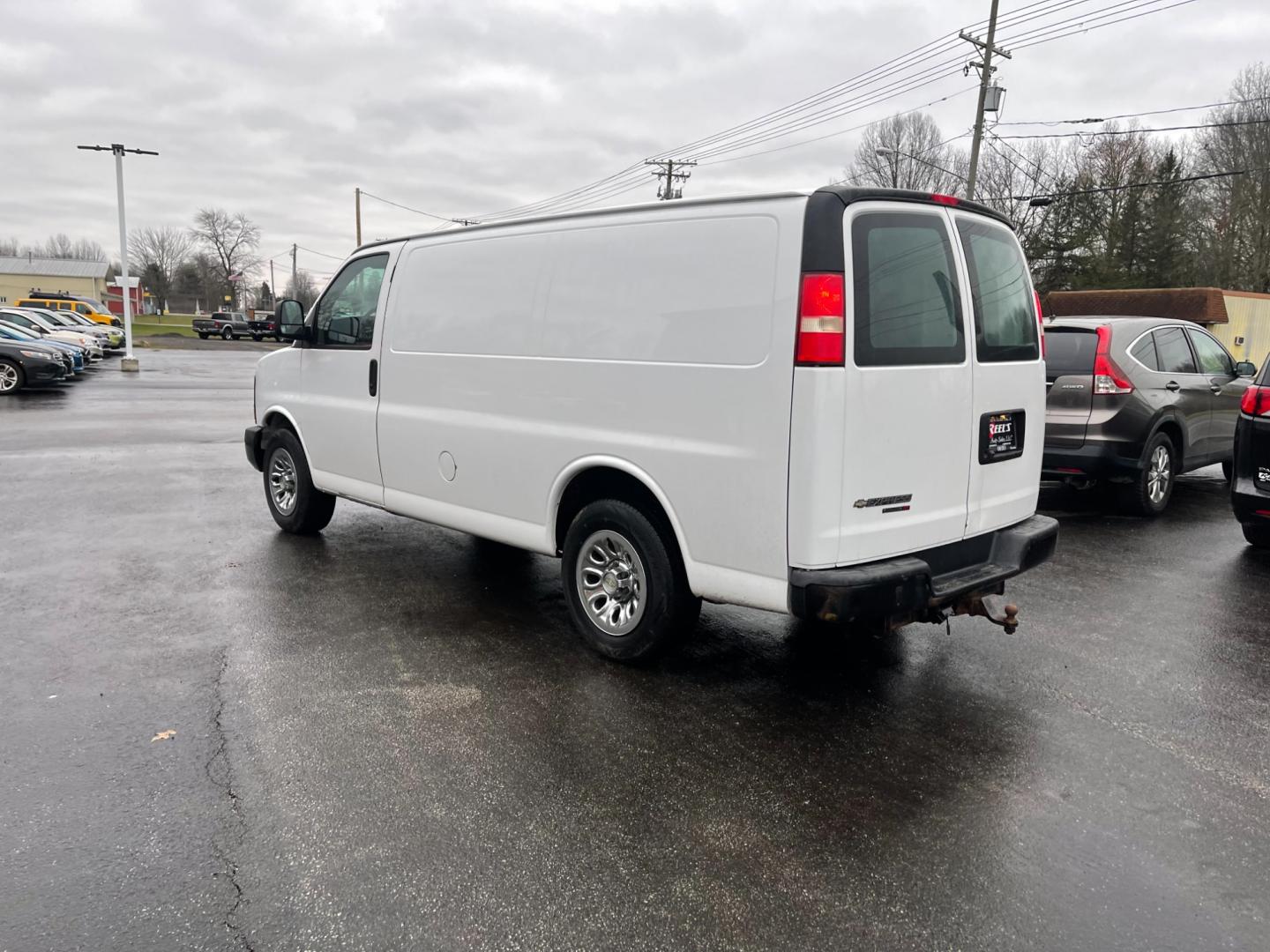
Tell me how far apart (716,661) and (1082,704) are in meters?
1.72

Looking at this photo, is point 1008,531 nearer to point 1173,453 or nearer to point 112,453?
point 1173,453

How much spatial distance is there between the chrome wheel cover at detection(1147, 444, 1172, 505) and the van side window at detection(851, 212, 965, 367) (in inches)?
210

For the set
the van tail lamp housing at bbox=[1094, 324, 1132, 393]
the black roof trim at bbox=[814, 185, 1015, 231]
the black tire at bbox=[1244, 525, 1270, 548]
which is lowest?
the black tire at bbox=[1244, 525, 1270, 548]

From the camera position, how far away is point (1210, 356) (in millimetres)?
9078

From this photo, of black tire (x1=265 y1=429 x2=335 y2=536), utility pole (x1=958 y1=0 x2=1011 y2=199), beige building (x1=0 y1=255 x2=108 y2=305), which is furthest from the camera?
beige building (x1=0 y1=255 x2=108 y2=305)

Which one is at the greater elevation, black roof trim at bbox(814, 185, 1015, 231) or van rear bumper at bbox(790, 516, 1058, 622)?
black roof trim at bbox(814, 185, 1015, 231)

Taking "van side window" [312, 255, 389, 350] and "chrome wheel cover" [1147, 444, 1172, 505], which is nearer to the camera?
"van side window" [312, 255, 389, 350]

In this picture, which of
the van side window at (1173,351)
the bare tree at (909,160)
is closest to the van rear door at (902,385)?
the van side window at (1173,351)

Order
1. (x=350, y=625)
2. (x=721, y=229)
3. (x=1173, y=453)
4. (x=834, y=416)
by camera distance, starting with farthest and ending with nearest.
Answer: (x=1173, y=453) < (x=350, y=625) < (x=721, y=229) < (x=834, y=416)

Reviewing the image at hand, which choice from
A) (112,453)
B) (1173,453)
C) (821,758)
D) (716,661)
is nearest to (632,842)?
(821,758)

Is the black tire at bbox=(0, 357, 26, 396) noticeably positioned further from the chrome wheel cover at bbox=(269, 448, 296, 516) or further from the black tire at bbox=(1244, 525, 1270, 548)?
the black tire at bbox=(1244, 525, 1270, 548)

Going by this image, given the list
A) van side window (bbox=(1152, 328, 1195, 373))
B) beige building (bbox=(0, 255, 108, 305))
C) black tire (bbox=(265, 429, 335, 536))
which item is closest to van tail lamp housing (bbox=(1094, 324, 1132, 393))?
van side window (bbox=(1152, 328, 1195, 373))

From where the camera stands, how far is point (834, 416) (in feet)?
11.5

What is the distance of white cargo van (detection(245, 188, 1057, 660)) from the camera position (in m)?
3.57
